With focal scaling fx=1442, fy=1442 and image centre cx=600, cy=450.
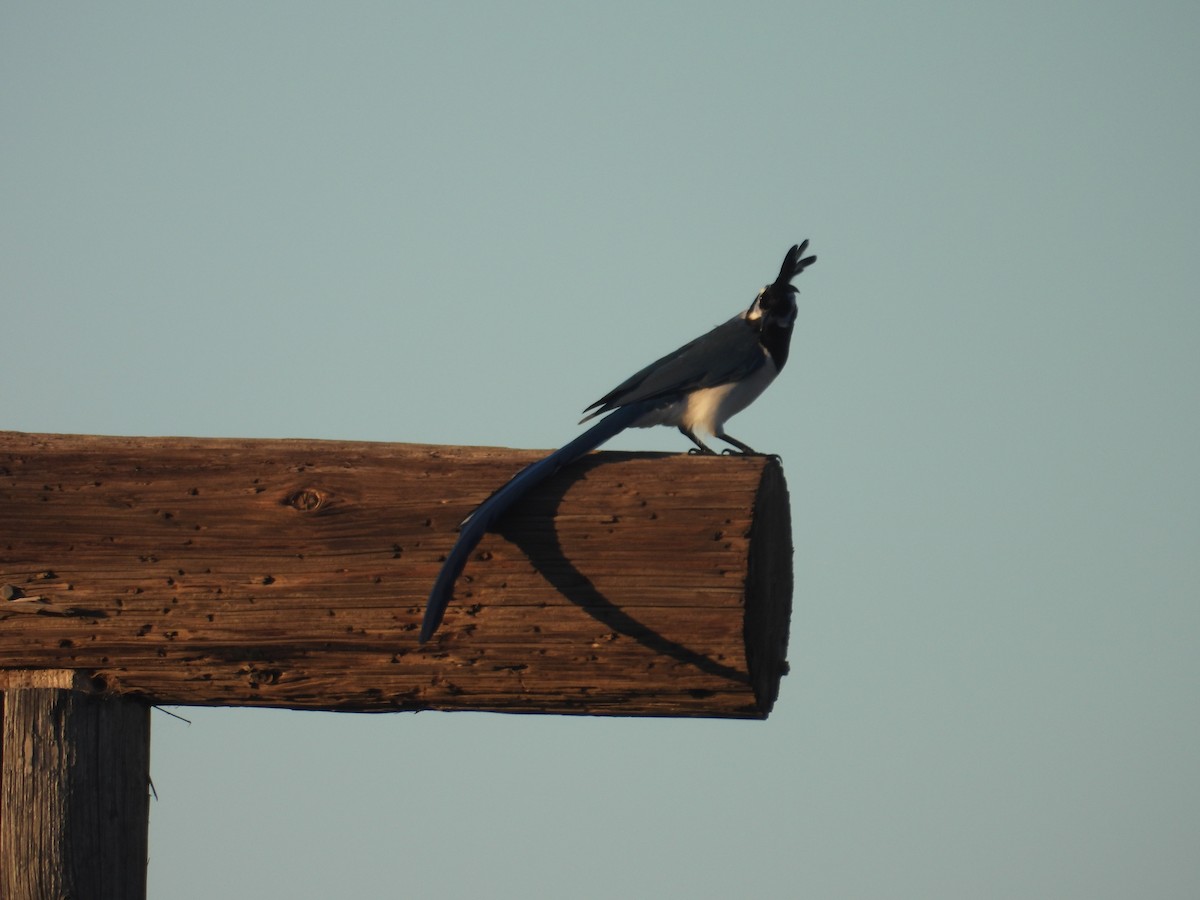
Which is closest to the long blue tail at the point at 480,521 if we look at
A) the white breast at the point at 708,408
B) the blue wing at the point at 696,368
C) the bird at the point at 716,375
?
the bird at the point at 716,375

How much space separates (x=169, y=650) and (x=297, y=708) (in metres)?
0.28

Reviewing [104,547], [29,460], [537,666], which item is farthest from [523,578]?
[29,460]

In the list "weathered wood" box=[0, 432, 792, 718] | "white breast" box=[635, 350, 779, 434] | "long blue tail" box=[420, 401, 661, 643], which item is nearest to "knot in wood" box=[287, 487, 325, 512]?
"weathered wood" box=[0, 432, 792, 718]

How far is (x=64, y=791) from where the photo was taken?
2936mm

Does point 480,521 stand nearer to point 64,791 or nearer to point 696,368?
point 64,791

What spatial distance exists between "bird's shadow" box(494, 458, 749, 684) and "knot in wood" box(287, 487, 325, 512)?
1.25ft

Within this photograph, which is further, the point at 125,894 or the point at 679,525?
the point at 125,894

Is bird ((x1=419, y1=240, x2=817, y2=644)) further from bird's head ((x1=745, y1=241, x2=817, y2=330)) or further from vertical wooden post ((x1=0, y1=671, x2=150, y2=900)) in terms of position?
vertical wooden post ((x1=0, y1=671, x2=150, y2=900))

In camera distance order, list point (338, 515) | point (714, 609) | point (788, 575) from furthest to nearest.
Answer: point (788, 575), point (338, 515), point (714, 609)

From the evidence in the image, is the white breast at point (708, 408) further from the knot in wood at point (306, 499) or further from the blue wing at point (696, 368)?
the knot in wood at point (306, 499)

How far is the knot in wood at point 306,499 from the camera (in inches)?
115

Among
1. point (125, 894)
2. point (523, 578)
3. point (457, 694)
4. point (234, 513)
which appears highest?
point (234, 513)

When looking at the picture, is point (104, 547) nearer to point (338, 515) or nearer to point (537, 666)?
point (338, 515)

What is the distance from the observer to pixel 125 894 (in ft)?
9.82
